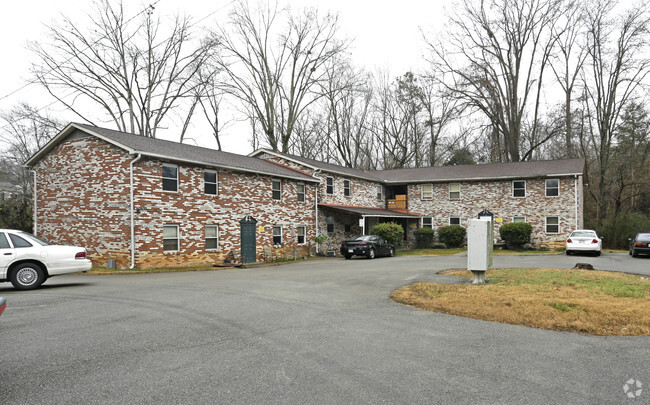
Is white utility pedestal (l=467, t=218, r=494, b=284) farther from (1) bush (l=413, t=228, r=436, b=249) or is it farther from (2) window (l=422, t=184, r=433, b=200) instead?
(2) window (l=422, t=184, r=433, b=200)

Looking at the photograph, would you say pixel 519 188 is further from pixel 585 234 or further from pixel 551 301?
pixel 551 301

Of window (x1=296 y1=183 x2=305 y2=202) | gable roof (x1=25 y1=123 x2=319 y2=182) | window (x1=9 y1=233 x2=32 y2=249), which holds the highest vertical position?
gable roof (x1=25 y1=123 x2=319 y2=182)

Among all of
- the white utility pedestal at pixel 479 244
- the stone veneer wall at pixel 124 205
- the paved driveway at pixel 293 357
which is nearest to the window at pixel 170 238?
the stone veneer wall at pixel 124 205

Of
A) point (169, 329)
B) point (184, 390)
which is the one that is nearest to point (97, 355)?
point (169, 329)

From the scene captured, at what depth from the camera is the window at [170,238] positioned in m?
18.6

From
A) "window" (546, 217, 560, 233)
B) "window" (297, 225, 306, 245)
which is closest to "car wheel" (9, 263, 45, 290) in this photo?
"window" (297, 225, 306, 245)

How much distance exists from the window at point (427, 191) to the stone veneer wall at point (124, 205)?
55.4ft

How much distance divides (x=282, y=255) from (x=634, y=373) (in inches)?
806

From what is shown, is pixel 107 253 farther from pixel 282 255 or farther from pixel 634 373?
pixel 634 373

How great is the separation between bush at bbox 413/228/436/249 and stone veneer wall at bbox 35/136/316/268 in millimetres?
15590

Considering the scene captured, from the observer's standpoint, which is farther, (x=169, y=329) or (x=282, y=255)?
(x=282, y=255)

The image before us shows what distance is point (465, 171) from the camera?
1346 inches

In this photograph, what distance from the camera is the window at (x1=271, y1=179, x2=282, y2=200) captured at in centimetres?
2444

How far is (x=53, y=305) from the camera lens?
854cm
